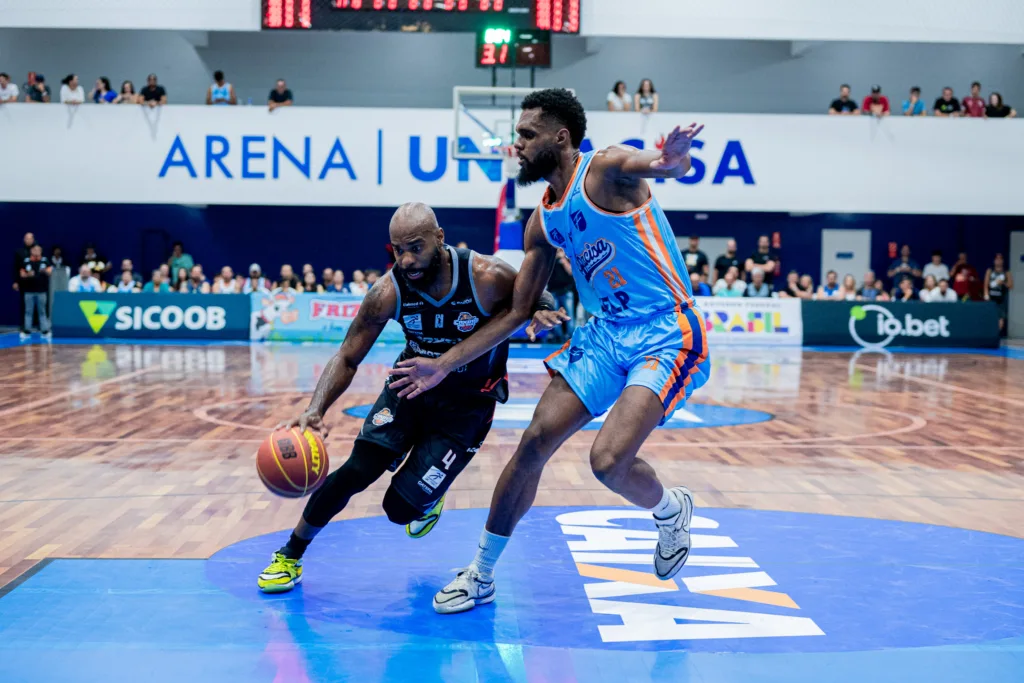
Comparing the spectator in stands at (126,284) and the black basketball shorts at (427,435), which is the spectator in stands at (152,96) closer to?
the spectator in stands at (126,284)

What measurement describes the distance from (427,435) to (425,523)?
55cm

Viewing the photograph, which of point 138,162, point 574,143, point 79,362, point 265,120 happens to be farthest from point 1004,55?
point 574,143

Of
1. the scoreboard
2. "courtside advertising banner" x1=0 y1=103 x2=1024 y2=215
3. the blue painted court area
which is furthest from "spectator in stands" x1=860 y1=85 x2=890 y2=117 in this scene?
the blue painted court area

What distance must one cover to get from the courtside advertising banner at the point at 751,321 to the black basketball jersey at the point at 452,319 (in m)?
15.7

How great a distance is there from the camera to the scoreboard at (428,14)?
1655cm

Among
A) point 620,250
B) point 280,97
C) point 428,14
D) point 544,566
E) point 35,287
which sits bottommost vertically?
point 544,566

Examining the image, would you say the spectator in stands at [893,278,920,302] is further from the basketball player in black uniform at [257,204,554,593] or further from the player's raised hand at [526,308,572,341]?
the player's raised hand at [526,308,572,341]

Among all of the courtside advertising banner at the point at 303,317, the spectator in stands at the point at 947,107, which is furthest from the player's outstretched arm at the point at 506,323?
the spectator in stands at the point at 947,107

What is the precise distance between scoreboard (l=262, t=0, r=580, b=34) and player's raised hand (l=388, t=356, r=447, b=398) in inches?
514

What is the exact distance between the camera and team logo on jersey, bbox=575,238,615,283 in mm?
4422

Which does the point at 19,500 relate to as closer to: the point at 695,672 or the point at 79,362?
the point at 695,672

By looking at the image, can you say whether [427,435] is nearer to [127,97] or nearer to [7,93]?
[127,97]

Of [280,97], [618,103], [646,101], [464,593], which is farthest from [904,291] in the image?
[464,593]

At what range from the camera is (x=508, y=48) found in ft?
54.9
